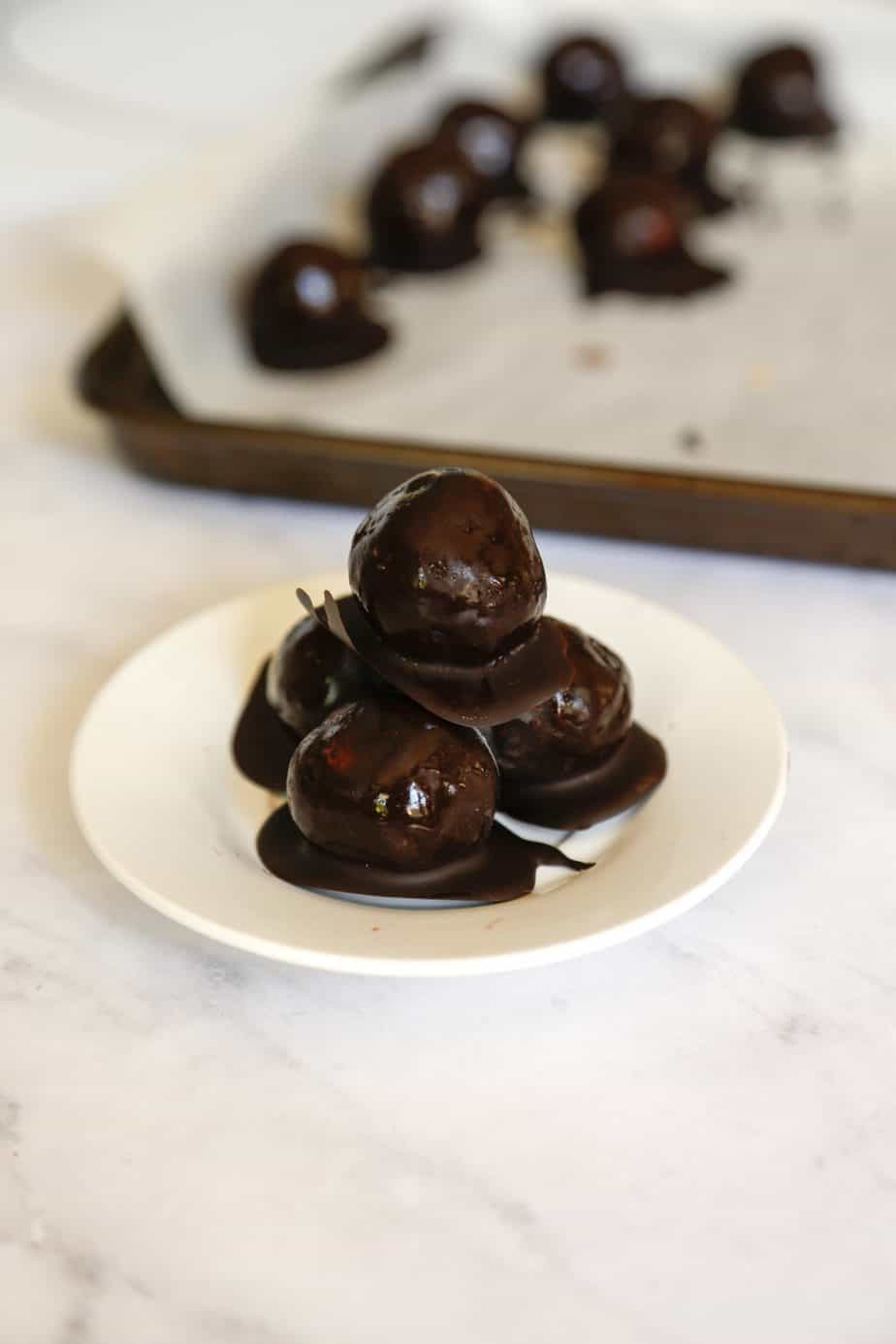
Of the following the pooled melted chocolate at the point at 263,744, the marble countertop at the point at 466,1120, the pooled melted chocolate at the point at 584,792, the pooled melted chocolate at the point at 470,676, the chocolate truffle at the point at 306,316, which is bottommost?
the marble countertop at the point at 466,1120

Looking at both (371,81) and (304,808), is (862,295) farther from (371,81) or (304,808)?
(304,808)

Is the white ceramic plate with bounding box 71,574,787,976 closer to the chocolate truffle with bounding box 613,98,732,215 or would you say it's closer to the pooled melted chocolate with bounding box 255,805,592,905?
the pooled melted chocolate with bounding box 255,805,592,905

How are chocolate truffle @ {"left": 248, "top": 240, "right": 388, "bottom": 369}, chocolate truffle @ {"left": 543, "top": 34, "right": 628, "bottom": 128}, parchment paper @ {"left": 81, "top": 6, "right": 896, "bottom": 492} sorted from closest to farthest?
parchment paper @ {"left": 81, "top": 6, "right": 896, "bottom": 492}
chocolate truffle @ {"left": 248, "top": 240, "right": 388, "bottom": 369}
chocolate truffle @ {"left": 543, "top": 34, "right": 628, "bottom": 128}

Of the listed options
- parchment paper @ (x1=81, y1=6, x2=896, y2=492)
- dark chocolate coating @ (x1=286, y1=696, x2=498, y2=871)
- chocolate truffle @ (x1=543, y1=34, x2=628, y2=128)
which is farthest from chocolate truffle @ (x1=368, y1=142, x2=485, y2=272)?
dark chocolate coating @ (x1=286, y1=696, x2=498, y2=871)

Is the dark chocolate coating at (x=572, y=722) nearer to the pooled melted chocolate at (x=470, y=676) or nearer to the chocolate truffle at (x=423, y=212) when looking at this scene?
the pooled melted chocolate at (x=470, y=676)

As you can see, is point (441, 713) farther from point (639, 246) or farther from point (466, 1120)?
point (639, 246)

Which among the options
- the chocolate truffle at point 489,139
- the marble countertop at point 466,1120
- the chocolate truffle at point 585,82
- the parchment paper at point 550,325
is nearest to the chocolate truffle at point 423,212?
the parchment paper at point 550,325

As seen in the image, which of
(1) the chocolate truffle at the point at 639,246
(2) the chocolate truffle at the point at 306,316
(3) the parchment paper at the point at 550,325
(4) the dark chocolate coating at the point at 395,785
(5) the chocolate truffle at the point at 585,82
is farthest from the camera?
(5) the chocolate truffle at the point at 585,82

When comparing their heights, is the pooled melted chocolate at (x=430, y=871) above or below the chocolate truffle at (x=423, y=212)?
below
